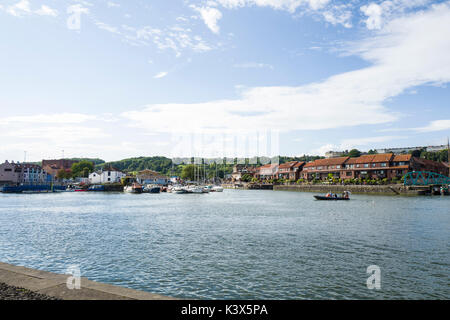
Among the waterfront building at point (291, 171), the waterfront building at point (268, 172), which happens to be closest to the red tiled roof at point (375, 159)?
the waterfront building at point (291, 171)

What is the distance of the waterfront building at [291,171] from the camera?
499 feet

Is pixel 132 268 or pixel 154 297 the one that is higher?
pixel 154 297

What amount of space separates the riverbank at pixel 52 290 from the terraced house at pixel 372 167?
11663 cm

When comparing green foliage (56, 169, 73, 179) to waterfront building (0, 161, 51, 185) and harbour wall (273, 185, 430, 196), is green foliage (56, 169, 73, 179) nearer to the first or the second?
waterfront building (0, 161, 51, 185)

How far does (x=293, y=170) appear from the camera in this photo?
15325cm

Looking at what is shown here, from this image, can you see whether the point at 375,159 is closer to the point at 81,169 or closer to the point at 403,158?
the point at 403,158

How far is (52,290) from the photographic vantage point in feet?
29.2

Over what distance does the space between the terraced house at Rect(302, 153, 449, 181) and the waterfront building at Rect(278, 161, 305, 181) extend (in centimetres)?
1101

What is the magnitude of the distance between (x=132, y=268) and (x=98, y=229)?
605 inches

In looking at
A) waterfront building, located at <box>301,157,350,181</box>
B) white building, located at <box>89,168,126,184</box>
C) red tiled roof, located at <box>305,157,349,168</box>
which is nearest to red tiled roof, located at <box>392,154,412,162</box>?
waterfront building, located at <box>301,157,350,181</box>

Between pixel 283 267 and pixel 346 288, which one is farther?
pixel 283 267

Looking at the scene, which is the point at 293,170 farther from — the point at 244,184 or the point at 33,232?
the point at 33,232
